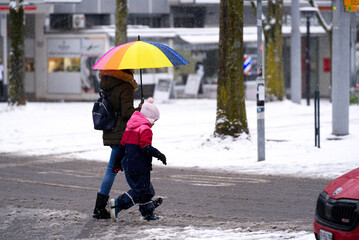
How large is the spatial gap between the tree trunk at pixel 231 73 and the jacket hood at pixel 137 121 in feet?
21.7

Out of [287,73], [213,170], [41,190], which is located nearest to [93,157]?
[213,170]

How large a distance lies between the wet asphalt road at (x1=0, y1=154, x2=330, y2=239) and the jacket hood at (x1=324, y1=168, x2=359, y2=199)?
1.33 meters

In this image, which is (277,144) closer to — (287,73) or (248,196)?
(248,196)

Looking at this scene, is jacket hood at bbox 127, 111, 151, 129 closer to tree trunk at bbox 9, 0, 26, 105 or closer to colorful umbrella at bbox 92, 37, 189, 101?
colorful umbrella at bbox 92, 37, 189, 101

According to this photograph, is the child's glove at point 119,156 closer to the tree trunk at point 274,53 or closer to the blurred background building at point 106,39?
the tree trunk at point 274,53

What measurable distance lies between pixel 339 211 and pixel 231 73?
8.66m

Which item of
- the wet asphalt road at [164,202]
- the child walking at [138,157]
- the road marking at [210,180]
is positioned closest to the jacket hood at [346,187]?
the wet asphalt road at [164,202]

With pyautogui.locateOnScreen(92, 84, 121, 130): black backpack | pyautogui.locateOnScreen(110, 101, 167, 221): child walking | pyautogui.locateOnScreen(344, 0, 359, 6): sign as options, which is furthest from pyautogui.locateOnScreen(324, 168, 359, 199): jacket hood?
pyautogui.locateOnScreen(344, 0, 359, 6): sign

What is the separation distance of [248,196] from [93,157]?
5.25m

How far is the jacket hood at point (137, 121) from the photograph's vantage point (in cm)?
724

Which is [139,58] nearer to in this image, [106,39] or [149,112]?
[149,112]

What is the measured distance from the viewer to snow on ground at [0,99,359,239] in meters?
11.8

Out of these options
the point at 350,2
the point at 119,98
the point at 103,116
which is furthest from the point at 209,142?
the point at 103,116

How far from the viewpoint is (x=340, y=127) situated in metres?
14.7
